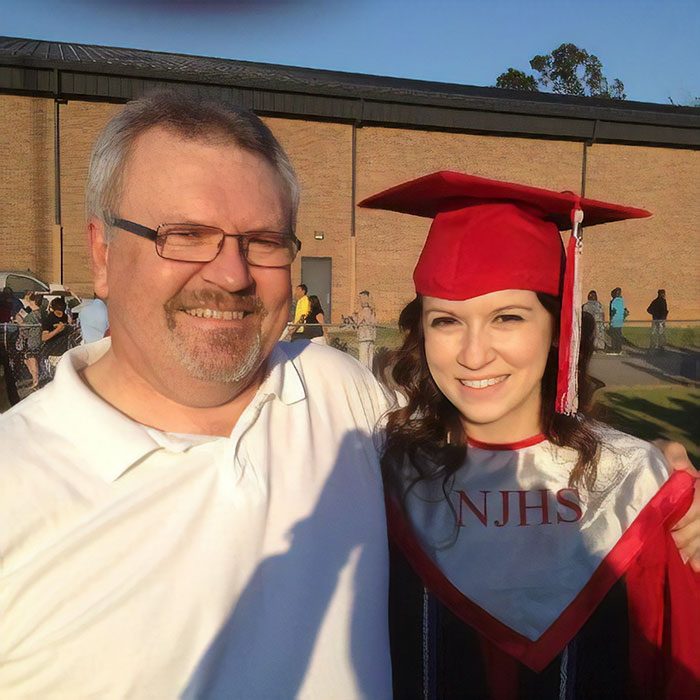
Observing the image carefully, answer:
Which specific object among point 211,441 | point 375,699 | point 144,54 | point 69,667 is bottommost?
point 375,699

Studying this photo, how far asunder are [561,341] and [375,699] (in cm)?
115

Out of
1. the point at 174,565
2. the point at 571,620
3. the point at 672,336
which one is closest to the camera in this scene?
the point at 174,565

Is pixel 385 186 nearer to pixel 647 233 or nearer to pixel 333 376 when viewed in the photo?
pixel 647 233

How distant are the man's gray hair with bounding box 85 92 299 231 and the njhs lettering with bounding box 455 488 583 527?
1.11 m

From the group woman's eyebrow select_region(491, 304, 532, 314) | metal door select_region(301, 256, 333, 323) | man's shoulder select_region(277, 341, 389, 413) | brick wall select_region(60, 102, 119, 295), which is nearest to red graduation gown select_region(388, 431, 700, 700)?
man's shoulder select_region(277, 341, 389, 413)

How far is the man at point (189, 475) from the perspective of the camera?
1659 millimetres

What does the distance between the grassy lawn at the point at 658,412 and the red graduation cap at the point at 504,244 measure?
6131 mm

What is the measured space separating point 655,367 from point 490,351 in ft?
35.1

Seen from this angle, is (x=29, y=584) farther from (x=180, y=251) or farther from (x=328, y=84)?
(x=328, y=84)

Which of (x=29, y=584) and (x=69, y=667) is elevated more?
(x=29, y=584)

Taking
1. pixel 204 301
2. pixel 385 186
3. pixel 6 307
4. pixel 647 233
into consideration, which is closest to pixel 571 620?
pixel 204 301

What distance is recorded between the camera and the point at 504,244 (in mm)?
2275

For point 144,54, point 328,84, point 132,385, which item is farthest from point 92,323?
point 144,54

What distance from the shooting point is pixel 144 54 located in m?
25.8
